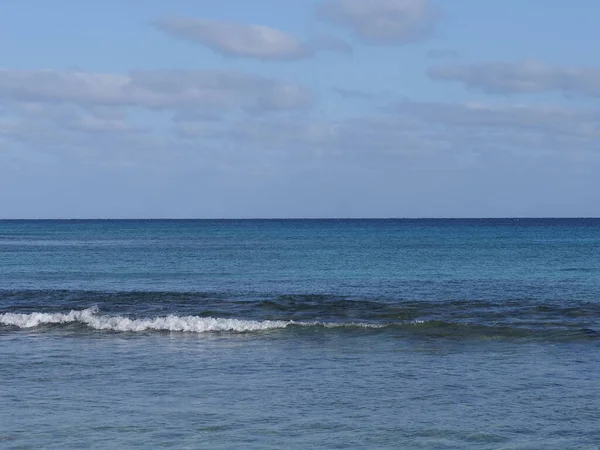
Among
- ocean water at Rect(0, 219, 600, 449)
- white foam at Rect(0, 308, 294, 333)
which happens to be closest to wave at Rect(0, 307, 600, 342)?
white foam at Rect(0, 308, 294, 333)

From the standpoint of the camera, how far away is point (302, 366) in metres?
22.1

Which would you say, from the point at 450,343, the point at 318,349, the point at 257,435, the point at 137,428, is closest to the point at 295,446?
the point at 257,435

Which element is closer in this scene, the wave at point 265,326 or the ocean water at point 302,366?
the ocean water at point 302,366

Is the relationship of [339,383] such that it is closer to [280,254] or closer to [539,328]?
[539,328]

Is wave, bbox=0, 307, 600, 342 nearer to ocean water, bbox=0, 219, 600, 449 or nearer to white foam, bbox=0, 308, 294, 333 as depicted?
white foam, bbox=0, 308, 294, 333

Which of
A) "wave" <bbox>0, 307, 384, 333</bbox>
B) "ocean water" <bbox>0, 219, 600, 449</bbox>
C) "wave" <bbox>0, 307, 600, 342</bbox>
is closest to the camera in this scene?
"ocean water" <bbox>0, 219, 600, 449</bbox>

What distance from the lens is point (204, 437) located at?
15406mm

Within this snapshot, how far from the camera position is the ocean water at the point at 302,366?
51.9ft

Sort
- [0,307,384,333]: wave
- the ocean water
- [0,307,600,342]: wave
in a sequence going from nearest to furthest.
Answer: the ocean water
[0,307,600,342]: wave
[0,307,384,333]: wave

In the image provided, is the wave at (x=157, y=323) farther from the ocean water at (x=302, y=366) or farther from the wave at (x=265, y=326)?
the ocean water at (x=302, y=366)

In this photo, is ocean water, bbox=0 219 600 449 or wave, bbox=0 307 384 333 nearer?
ocean water, bbox=0 219 600 449

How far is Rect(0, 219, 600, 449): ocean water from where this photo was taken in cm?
1583

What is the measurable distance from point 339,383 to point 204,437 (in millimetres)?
5353

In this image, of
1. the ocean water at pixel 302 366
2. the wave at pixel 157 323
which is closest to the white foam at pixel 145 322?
the wave at pixel 157 323
